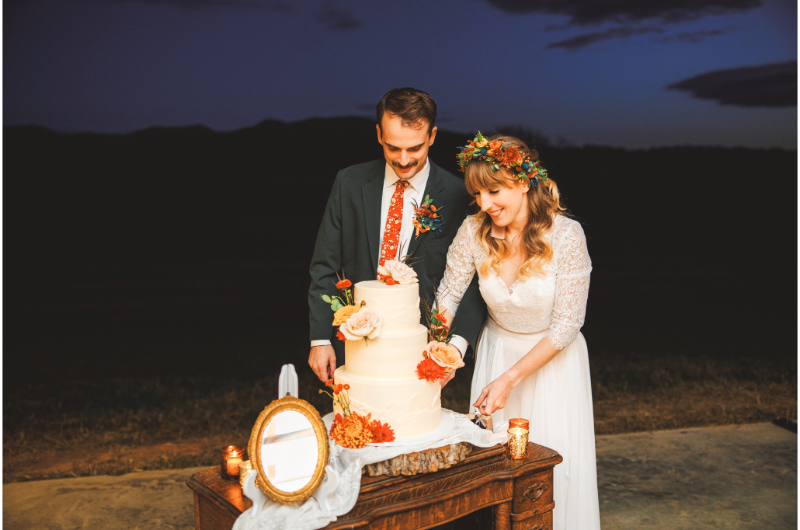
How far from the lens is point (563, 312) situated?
2.63m

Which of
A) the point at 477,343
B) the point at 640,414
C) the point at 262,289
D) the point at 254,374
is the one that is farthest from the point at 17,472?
the point at 262,289

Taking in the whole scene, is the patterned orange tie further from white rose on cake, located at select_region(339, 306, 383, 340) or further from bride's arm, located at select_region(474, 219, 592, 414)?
white rose on cake, located at select_region(339, 306, 383, 340)

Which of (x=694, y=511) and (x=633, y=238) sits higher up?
(x=633, y=238)

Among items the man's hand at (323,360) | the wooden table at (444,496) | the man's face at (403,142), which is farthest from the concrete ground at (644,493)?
the man's face at (403,142)

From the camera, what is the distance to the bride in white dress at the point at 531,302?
258 cm

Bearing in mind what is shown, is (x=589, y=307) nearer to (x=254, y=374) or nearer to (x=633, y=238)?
(x=633, y=238)

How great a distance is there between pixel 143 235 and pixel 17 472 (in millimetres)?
8478

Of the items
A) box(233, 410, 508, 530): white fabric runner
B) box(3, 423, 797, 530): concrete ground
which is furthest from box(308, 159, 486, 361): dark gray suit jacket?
box(3, 423, 797, 530): concrete ground

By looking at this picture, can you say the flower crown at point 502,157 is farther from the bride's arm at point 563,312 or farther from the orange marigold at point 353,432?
the orange marigold at point 353,432

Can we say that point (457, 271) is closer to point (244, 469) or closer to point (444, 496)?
point (444, 496)

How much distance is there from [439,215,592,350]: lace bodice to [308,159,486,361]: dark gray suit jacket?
0.14m

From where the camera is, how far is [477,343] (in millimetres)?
3184

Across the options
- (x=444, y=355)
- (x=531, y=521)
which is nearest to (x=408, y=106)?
(x=444, y=355)

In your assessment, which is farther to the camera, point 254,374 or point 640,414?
point 254,374
